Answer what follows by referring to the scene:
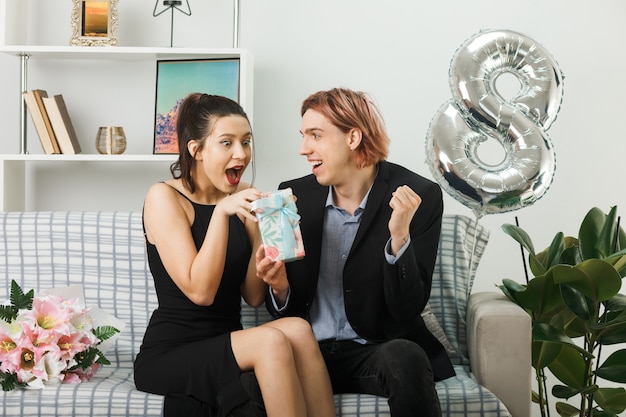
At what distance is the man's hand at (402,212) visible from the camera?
208 centimetres

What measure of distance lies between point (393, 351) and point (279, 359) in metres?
0.28

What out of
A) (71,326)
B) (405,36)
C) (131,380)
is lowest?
(131,380)

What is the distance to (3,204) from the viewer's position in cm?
307

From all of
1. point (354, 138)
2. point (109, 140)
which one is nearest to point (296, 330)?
point (354, 138)

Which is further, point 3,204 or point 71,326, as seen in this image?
point 3,204

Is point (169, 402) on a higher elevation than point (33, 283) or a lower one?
lower

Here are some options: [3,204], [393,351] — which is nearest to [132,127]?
[3,204]

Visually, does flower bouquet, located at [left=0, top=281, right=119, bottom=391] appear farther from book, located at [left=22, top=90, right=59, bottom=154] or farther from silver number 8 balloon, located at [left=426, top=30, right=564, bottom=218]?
silver number 8 balloon, located at [left=426, top=30, right=564, bottom=218]

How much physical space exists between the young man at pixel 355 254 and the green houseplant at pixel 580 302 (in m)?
0.33

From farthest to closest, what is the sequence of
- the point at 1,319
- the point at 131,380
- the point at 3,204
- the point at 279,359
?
the point at 3,204 → the point at 131,380 → the point at 1,319 → the point at 279,359

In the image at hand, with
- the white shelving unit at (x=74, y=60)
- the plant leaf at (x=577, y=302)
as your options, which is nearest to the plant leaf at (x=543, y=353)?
the plant leaf at (x=577, y=302)

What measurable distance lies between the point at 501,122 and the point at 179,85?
1175mm

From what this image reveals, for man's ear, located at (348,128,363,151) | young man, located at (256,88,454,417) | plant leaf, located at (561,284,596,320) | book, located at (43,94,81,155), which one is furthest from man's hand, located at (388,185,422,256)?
book, located at (43,94,81,155)

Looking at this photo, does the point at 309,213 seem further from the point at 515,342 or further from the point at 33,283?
the point at 33,283
